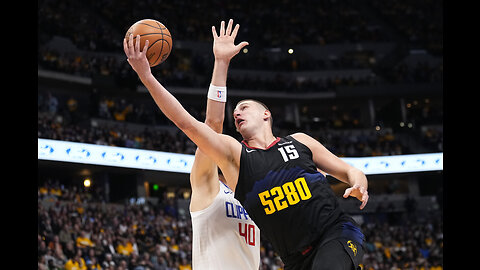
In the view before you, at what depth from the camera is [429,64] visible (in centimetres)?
3288

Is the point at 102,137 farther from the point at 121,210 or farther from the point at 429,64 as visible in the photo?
the point at 429,64

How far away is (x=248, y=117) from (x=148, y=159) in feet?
62.0

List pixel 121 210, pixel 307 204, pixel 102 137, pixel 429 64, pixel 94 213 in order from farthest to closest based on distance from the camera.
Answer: pixel 429 64 → pixel 102 137 → pixel 121 210 → pixel 94 213 → pixel 307 204

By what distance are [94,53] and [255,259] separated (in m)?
24.7

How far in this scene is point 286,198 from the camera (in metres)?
3.77

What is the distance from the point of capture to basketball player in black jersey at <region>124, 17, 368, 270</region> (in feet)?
12.1

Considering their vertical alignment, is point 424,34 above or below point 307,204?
above

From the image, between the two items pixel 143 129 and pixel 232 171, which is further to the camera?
pixel 143 129

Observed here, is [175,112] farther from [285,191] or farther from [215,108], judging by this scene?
[285,191]

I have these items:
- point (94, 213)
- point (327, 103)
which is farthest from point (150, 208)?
point (327, 103)

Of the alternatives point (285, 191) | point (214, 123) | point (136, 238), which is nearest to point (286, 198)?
point (285, 191)

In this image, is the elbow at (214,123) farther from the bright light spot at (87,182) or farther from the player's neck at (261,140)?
the bright light spot at (87,182)
